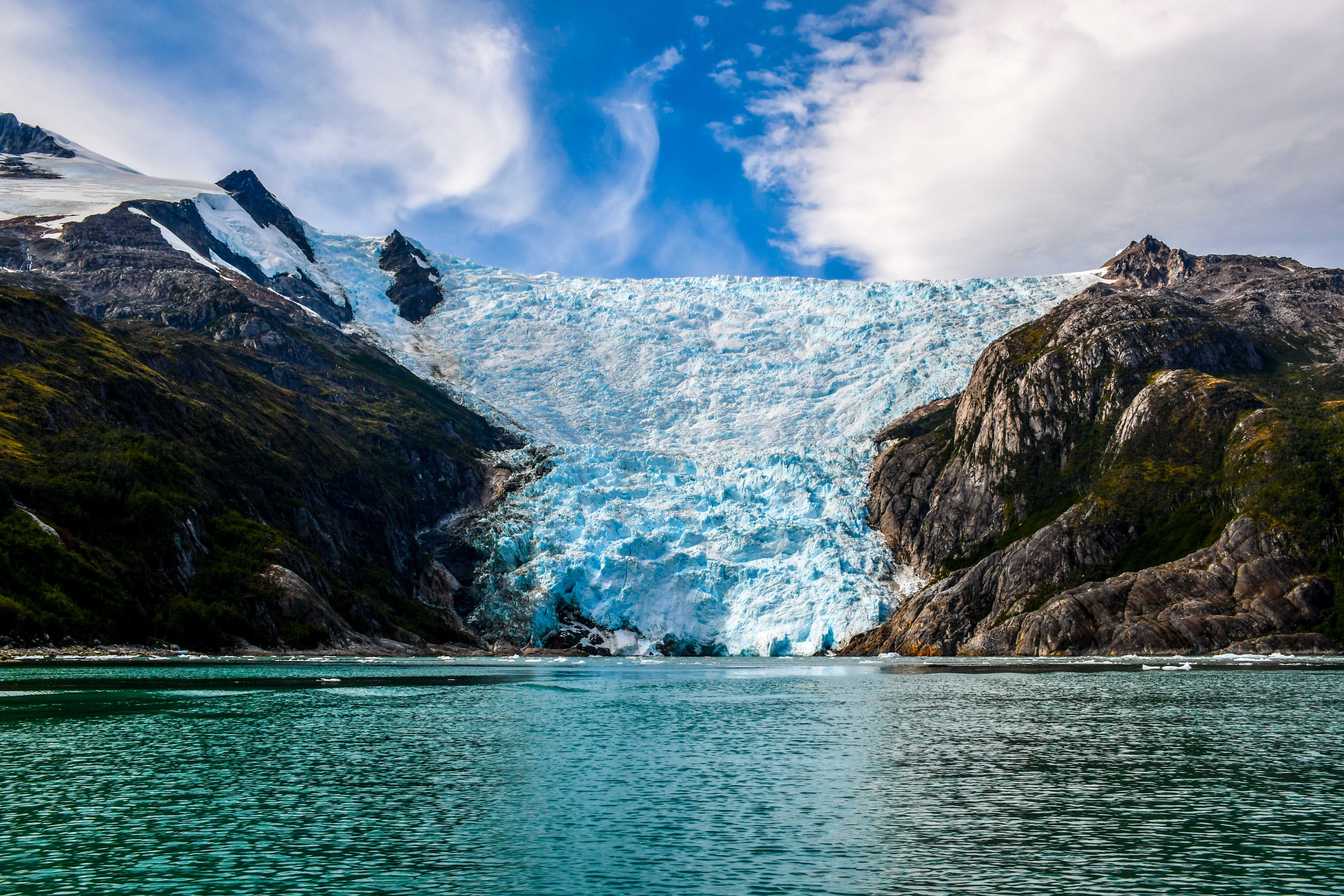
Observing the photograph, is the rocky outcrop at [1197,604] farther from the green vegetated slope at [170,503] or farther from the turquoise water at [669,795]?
Result: the green vegetated slope at [170,503]

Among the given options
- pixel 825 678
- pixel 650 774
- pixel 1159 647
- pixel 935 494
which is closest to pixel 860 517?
pixel 935 494

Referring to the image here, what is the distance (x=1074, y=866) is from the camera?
2320cm

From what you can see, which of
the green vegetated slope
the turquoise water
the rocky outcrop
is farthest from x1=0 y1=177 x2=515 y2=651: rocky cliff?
the rocky outcrop

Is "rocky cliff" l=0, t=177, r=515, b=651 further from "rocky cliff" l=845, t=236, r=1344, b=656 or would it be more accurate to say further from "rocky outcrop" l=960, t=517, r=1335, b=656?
"rocky outcrop" l=960, t=517, r=1335, b=656

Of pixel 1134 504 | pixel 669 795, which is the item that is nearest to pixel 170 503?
pixel 669 795

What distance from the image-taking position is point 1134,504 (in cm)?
15488

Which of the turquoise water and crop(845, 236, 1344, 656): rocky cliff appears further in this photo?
crop(845, 236, 1344, 656): rocky cliff

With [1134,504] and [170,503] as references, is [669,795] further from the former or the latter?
[1134,504]

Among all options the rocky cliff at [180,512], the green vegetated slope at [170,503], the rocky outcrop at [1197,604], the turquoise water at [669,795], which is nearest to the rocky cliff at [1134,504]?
the rocky outcrop at [1197,604]

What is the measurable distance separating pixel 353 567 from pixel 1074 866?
148986 millimetres

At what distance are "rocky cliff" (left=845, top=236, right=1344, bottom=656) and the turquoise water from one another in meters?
66.8

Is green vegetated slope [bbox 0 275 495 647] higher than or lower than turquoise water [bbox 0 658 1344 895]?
higher

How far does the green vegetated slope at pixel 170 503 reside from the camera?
9888 cm

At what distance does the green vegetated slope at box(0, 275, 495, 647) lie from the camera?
98.9 metres
